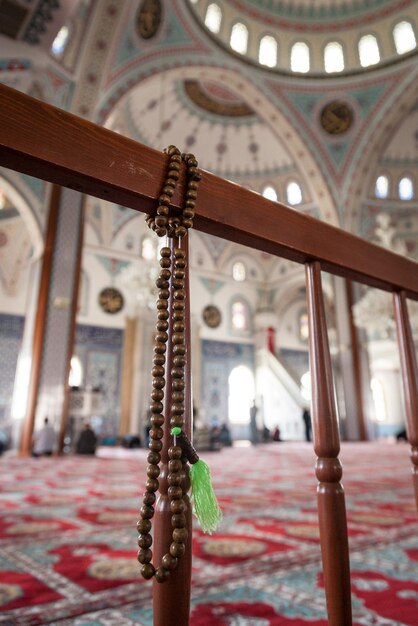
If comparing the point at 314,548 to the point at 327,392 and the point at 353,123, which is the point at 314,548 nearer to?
the point at 327,392

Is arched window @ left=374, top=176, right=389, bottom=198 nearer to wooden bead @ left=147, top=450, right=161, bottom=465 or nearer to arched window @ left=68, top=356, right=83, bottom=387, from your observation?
arched window @ left=68, top=356, right=83, bottom=387

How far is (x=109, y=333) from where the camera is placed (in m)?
14.2

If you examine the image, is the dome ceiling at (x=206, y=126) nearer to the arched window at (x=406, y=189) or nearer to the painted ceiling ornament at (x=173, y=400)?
the arched window at (x=406, y=189)

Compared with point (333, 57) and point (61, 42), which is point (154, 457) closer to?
point (61, 42)

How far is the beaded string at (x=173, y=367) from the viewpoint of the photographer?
65 centimetres

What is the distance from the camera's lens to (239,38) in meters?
11.3

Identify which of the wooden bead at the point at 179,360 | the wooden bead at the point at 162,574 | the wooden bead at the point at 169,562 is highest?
the wooden bead at the point at 179,360

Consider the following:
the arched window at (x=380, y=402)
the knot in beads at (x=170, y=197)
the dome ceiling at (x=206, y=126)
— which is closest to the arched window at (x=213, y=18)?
the dome ceiling at (x=206, y=126)

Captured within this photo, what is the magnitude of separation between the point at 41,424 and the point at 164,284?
23.2ft

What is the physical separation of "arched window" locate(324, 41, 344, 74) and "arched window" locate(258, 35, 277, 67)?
143 cm

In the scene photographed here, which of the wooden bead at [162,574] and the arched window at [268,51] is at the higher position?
the arched window at [268,51]

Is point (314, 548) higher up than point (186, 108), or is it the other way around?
point (186, 108)

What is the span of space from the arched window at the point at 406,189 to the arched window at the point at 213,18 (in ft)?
23.4

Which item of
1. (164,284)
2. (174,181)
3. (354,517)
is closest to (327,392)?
(164,284)
